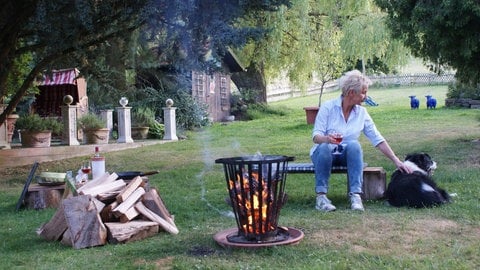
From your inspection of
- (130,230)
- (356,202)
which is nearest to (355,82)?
(356,202)

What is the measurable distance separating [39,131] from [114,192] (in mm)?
7313

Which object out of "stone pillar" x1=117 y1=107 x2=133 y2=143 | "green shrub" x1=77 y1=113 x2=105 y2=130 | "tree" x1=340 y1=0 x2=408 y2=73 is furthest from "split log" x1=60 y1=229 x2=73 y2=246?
"tree" x1=340 y1=0 x2=408 y2=73

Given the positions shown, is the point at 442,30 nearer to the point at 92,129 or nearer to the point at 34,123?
the point at 92,129

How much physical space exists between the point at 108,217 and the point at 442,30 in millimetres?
5627

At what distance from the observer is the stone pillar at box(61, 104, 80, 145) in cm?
1249

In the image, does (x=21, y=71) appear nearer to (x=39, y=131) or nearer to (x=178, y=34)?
(x=39, y=131)

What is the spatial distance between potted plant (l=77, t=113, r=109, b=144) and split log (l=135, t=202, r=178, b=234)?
8413 mm

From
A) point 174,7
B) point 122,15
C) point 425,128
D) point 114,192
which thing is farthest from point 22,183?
point 425,128

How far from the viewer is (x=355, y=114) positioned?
5602 mm

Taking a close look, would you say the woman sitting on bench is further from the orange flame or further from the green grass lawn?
the orange flame

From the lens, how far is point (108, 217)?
4746 millimetres

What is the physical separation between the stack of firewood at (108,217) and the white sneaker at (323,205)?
1.34 m

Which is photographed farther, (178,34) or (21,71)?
(21,71)

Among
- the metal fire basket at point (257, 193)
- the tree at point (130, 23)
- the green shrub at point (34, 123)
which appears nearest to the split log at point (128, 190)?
the metal fire basket at point (257, 193)
